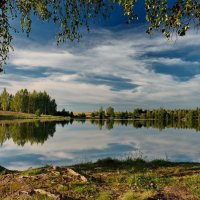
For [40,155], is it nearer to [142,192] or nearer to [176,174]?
[176,174]

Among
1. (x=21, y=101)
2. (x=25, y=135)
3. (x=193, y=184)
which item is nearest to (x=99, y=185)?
(x=193, y=184)

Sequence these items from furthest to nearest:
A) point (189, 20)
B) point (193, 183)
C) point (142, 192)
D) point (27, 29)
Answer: point (27, 29)
point (193, 183)
point (142, 192)
point (189, 20)

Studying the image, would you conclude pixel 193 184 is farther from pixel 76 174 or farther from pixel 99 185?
pixel 76 174

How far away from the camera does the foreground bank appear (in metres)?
11.9

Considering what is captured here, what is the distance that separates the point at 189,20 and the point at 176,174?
874 centimetres

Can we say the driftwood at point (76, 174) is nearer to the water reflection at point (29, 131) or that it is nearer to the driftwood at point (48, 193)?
the driftwood at point (48, 193)

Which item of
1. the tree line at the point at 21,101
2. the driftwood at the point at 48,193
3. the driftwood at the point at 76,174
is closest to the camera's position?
the driftwood at the point at 48,193

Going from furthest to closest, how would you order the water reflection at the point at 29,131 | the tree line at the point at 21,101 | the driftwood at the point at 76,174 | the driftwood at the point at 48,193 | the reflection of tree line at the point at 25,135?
the tree line at the point at 21,101 → the water reflection at the point at 29,131 → the reflection of tree line at the point at 25,135 → the driftwood at the point at 76,174 → the driftwood at the point at 48,193

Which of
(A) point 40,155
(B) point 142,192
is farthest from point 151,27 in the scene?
(A) point 40,155

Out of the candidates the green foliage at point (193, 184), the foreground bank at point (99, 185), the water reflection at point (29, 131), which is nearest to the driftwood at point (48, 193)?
the foreground bank at point (99, 185)

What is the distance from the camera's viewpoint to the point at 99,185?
13.4m

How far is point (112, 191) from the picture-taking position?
1245 centimetres

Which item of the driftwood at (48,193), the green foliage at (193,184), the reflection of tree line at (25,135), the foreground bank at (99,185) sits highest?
the green foliage at (193,184)

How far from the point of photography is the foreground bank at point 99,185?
39.2 feet
